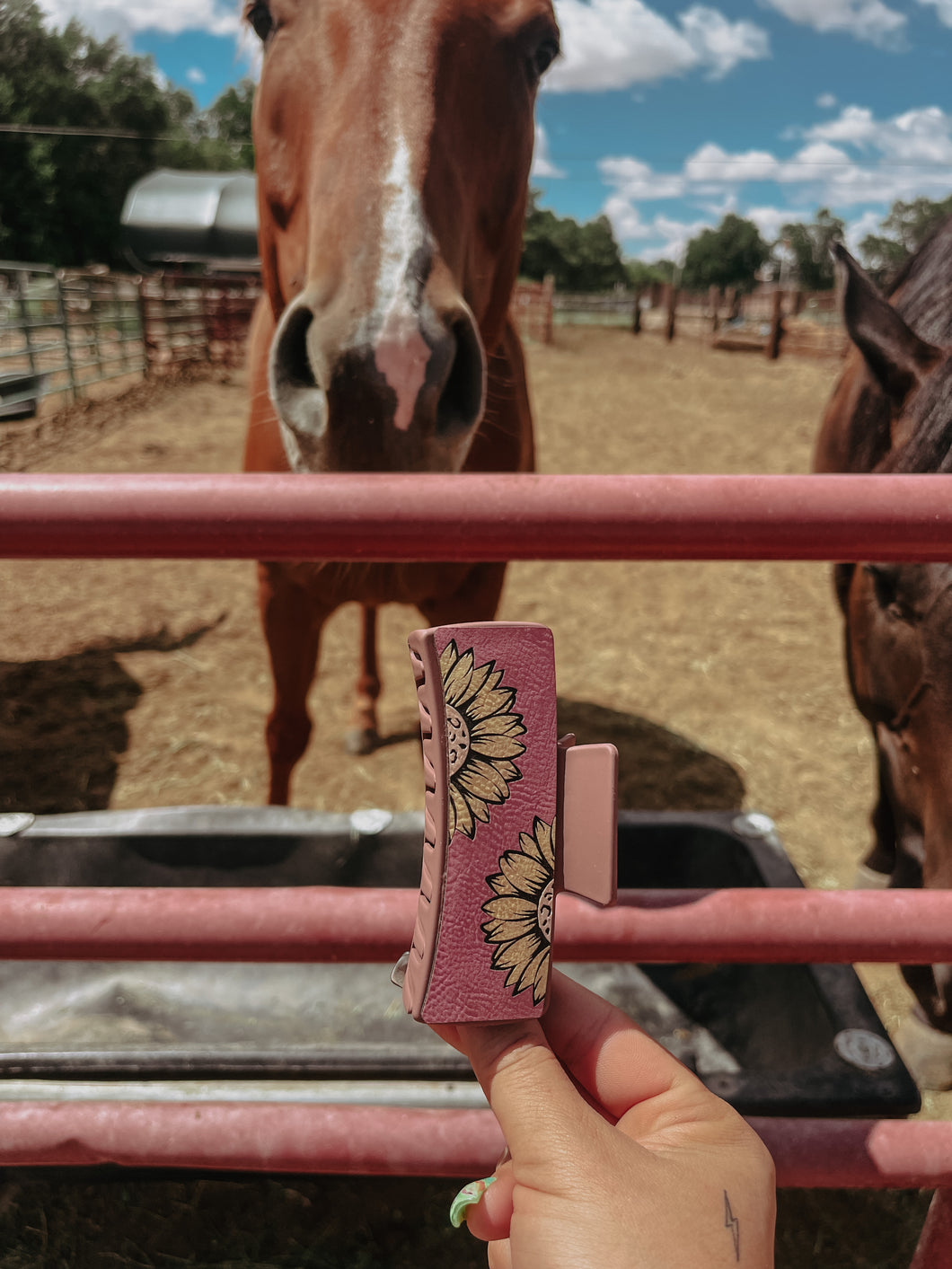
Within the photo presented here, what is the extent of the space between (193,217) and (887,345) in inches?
896

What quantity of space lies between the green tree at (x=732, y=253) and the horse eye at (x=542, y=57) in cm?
7033

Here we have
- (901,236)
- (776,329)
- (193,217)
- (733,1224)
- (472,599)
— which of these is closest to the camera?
(733,1224)

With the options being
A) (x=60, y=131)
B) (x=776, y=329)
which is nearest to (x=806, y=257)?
(x=776, y=329)

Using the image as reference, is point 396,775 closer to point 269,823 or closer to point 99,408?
point 269,823

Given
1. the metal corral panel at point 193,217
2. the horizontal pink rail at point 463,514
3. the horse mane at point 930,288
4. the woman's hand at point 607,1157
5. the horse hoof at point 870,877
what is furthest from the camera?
the metal corral panel at point 193,217

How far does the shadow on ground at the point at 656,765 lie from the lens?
278cm

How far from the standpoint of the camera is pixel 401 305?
1074mm

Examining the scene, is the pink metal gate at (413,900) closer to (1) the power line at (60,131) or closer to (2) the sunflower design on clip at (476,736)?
(2) the sunflower design on clip at (476,736)

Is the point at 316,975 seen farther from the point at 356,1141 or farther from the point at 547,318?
the point at 547,318

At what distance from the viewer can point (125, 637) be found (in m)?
3.81

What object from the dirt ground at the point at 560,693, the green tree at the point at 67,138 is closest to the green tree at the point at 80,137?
the green tree at the point at 67,138

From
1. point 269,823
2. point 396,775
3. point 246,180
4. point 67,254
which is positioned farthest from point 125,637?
point 67,254

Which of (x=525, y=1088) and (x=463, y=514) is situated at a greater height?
(x=463, y=514)

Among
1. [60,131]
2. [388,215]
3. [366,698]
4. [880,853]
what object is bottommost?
[366,698]
